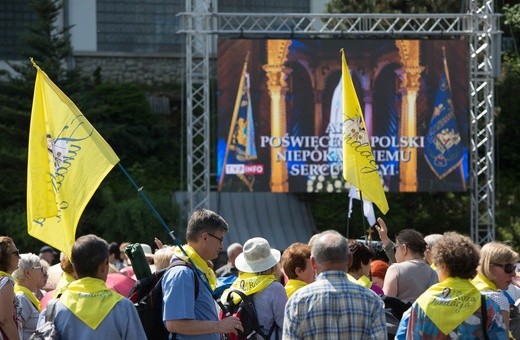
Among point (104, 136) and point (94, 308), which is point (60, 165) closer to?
point (94, 308)

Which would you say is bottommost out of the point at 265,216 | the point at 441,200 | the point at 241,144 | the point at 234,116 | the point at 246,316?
the point at 265,216

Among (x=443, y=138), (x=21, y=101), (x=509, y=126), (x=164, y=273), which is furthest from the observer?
(x=509, y=126)

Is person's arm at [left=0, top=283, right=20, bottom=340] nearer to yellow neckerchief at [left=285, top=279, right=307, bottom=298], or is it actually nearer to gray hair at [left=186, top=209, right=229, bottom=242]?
gray hair at [left=186, top=209, right=229, bottom=242]

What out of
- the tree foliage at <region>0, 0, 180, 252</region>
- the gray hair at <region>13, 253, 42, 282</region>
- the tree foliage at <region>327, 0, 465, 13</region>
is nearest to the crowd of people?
the gray hair at <region>13, 253, 42, 282</region>

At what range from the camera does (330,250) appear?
20.8ft

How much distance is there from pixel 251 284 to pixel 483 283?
180 centimetres

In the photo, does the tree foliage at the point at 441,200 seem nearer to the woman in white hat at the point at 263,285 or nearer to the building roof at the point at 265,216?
the building roof at the point at 265,216

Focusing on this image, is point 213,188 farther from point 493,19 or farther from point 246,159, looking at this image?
point 493,19

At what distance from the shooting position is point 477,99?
21562mm

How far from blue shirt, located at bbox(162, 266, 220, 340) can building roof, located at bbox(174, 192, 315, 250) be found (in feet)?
50.7

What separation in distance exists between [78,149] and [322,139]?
12.8 meters

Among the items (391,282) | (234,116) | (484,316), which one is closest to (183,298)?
(484,316)

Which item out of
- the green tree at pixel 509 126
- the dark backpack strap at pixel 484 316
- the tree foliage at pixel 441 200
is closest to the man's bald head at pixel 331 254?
the dark backpack strap at pixel 484 316

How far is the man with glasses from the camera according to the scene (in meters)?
7.02
